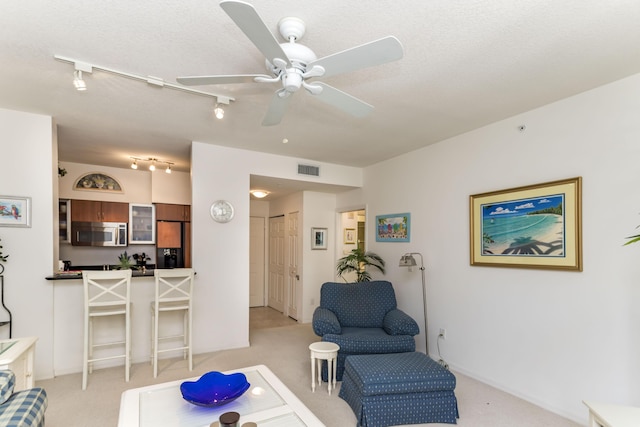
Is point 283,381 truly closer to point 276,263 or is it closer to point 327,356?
point 327,356

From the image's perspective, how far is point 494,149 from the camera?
3.26 meters

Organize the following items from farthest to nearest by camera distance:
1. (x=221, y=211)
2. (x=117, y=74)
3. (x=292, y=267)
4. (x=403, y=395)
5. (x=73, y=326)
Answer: (x=292, y=267) → (x=221, y=211) → (x=73, y=326) → (x=403, y=395) → (x=117, y=74)

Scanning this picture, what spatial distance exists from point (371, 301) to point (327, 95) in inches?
106

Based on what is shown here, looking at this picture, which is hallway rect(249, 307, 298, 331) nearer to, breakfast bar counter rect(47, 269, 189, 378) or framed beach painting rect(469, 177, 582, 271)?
breakfast bar counter rect(47, 269, 189, 378)

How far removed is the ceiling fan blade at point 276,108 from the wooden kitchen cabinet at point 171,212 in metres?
3.93

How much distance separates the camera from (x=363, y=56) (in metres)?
1.55

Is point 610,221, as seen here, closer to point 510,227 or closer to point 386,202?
point 510,227

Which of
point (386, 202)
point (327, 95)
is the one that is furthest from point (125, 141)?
point (386, 202)

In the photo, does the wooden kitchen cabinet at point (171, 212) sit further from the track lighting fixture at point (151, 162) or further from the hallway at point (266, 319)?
the hallway at point (266, 319)

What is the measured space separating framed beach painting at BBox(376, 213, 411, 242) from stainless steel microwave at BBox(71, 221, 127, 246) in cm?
429

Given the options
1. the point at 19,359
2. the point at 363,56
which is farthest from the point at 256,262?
the point at 363,56

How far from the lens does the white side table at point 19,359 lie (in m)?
2.06

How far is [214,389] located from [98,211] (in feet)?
15.1

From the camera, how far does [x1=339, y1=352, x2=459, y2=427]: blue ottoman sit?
2420mm
